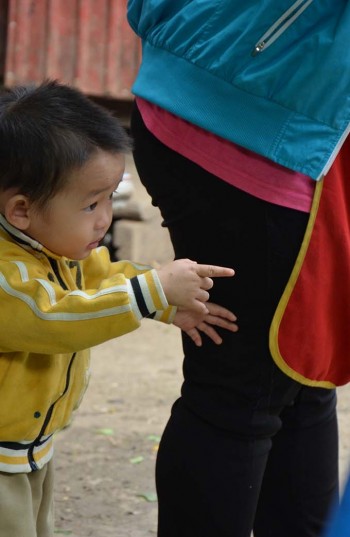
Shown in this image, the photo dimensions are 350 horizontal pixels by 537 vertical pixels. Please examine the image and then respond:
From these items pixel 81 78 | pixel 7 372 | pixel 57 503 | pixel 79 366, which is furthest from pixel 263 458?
pixel 81 78

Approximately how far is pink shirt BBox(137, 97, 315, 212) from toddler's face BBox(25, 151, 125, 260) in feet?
0.45

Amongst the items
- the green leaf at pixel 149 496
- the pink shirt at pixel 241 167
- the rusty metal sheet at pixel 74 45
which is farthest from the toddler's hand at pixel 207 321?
the rusty metal sheet at pixel 74 45

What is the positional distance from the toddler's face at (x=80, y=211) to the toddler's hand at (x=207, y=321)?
0.89 ft

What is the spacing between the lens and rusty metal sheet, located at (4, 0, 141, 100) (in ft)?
19.5

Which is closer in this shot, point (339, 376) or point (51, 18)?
point (339, 376)

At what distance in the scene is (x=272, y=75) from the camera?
6.36ft

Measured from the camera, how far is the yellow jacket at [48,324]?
1.92 m

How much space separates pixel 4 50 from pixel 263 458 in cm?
433

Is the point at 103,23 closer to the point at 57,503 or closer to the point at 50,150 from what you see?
the point at 57,503

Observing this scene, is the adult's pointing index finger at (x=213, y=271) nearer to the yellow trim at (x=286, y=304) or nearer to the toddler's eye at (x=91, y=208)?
the yellow trim at (x=286, y=304)

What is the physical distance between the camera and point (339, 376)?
2.19 metres

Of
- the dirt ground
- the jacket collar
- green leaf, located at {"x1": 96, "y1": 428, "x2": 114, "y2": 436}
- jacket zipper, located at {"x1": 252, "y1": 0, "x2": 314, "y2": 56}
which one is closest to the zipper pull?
jacket zipper, located at {"x1": 252, "y1": 0, "x2": 314, "y2": 56}

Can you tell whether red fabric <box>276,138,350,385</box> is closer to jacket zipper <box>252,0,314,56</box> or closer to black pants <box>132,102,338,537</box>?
black pants <box>132,102,338,537</box>

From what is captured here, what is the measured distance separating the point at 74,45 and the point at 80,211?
168 inches
